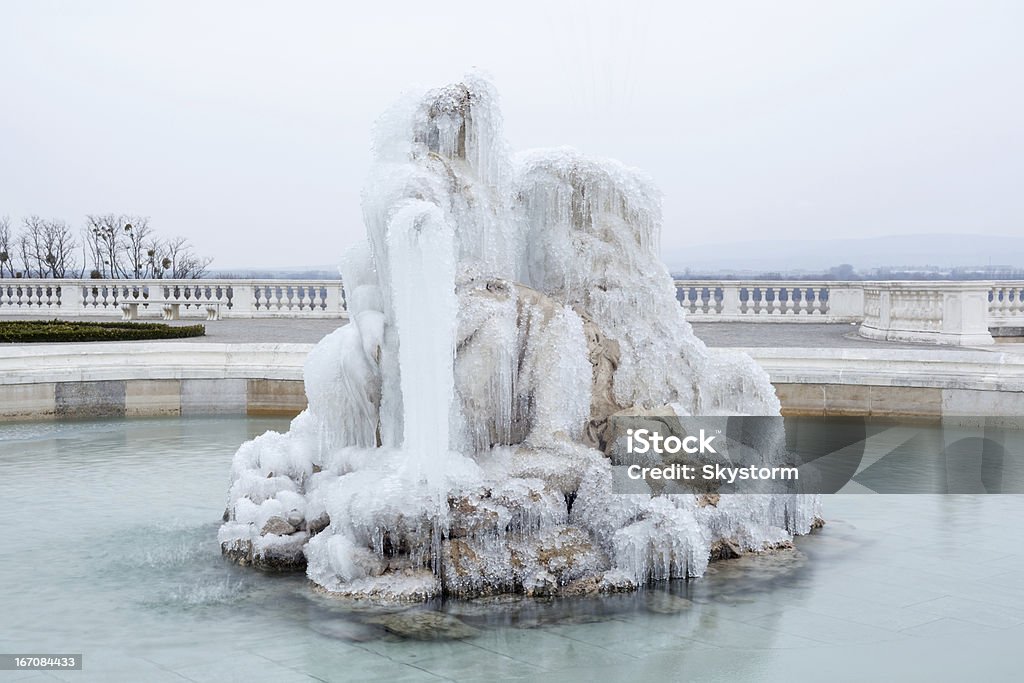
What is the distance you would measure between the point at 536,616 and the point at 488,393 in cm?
Result: 178

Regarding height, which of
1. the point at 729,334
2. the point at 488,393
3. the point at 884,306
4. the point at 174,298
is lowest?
the point at 488,393

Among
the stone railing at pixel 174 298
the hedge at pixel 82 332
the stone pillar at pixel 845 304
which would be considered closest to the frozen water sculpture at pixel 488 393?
the hedge at pixel 82 332

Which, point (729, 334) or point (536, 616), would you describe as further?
point (729, 334)

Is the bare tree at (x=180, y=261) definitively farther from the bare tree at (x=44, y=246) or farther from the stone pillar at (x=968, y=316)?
the stone pillar at (x=968, y=316)

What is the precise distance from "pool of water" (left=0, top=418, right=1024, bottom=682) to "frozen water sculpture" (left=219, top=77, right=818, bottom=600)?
0.94 feet

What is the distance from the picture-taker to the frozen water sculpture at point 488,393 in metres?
6.68

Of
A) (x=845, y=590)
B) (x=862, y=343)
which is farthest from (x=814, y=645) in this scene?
(x=862, y=343)

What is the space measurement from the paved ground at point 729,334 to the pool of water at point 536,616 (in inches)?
412

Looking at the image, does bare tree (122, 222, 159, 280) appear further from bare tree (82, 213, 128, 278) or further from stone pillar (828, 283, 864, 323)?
stone pillar (828, 283, 864, 323)

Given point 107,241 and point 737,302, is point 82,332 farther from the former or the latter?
point 107,241

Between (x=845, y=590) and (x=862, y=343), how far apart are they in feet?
43.2

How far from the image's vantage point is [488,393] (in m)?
7.48

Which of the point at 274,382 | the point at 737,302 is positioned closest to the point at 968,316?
the point at 737,302

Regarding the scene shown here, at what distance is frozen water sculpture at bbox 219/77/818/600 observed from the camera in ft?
21.9
